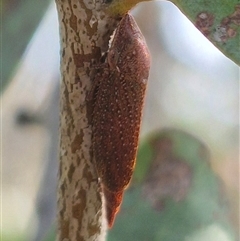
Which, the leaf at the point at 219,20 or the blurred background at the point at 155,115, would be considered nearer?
the leaf at the point at 219,20

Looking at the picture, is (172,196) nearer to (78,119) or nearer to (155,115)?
(155,115)

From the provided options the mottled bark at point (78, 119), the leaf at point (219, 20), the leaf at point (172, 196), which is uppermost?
the leaf at point (219, 20)

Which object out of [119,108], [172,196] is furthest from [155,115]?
[119,108]

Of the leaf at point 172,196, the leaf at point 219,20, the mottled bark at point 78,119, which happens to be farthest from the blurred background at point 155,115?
the leaf at point 219,20

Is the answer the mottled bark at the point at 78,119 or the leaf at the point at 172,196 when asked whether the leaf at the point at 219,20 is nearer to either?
the mottled bark at the point at 78,119

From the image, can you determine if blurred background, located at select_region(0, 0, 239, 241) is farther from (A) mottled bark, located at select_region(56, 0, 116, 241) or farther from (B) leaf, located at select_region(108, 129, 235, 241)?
(A) mottled bark, located at select_region(56, 0, 116, 241)

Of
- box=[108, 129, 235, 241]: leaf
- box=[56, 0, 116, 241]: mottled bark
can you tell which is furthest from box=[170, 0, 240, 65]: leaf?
box=[108, 129, 235, 241]: leaf

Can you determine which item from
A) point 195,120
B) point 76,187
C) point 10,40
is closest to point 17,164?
point 10,40
